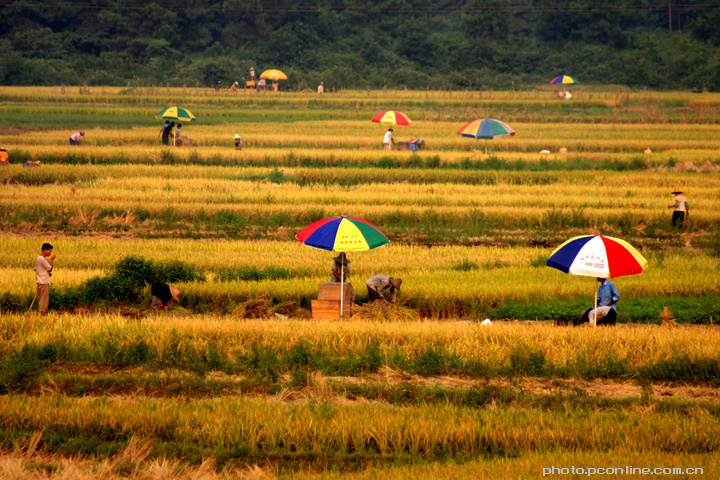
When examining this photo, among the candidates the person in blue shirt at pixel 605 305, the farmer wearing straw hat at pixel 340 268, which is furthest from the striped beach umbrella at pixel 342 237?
the person in blue shirt at pixel 605 305

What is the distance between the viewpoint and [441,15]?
94.6 m

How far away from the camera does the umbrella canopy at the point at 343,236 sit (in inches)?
497

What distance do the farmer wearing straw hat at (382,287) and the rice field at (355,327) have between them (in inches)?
11.8

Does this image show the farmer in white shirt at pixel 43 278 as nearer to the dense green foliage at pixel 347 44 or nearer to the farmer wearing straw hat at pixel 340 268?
the farmer wearing straw hat at pixel 340 268

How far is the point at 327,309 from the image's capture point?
13.3 meters

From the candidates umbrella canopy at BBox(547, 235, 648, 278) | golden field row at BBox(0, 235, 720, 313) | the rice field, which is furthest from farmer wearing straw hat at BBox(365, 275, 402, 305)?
umbrella canopy at BBox(547, 235, 648, 278)

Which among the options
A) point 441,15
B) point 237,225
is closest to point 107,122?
point 237,225

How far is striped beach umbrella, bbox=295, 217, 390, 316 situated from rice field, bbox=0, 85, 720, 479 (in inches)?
49.7

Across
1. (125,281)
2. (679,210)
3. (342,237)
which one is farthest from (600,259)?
(679,210)

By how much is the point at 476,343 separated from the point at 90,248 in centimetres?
1059

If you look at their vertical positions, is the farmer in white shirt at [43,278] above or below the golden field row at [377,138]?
below

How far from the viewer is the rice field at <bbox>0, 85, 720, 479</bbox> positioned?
8.56m

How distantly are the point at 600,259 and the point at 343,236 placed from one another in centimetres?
Answer: 414

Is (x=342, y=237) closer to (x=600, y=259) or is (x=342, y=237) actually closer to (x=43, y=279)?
(x=600, y=259)
